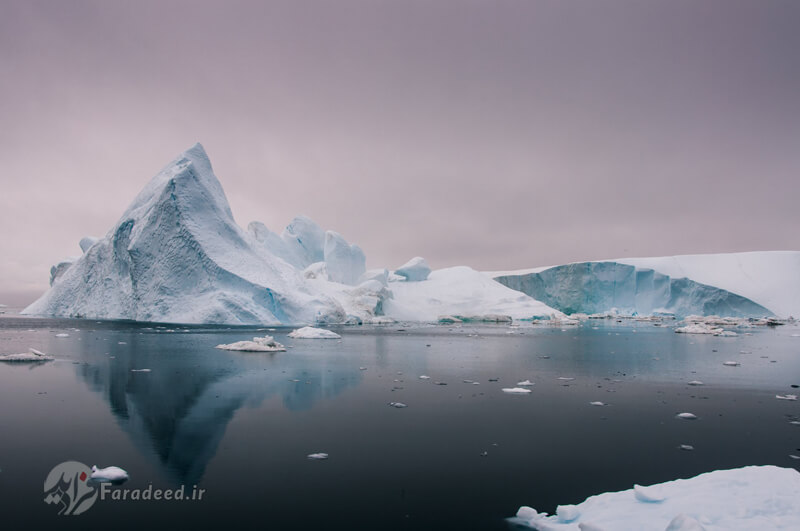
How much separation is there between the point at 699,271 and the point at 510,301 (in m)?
22.1

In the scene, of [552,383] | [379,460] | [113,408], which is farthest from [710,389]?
[113,408]

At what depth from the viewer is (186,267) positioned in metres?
25.6

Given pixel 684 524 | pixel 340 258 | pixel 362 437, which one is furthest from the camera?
pixel 340 258

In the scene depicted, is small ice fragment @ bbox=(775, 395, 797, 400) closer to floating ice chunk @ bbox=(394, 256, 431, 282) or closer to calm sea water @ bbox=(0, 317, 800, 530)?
calm sea water @ bbox=(0, 317, 800, 530)

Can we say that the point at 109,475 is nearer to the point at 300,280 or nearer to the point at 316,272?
the point at 300,280

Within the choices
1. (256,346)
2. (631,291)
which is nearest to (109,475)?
(256,346)

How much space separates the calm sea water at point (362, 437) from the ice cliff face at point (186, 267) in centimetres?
1573

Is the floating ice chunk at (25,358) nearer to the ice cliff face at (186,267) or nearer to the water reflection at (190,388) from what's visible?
the water reflection at (190,388)

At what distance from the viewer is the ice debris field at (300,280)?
84.1 feet

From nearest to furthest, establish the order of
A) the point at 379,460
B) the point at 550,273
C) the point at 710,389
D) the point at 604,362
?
the point at 379,460 < the point at 710,389 < the point at 604,362 < the point at 550,273

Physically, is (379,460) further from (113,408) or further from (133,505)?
(113,408)

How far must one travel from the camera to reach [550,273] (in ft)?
173

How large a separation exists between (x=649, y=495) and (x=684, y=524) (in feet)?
1.78
